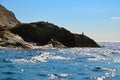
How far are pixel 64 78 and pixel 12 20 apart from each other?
16888 cm

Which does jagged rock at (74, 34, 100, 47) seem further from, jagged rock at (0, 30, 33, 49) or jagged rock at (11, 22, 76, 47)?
jagged rock at (0, 30, 33, 49)

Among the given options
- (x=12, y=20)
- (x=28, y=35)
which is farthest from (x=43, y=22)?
(x=12, y=20)

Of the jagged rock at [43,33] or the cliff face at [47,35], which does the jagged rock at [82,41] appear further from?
the jagged rock at [43,33]

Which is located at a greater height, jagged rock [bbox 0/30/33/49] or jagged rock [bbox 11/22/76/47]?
jagged rock [bbox 11/22/76/47]

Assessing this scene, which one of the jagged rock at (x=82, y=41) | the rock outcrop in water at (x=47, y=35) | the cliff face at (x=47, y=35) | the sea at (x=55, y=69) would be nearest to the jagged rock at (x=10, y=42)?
the rock outcrop in water at (x=47, y=35)

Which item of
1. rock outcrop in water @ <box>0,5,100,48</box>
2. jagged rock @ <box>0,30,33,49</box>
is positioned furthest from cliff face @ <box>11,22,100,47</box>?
jagged rock @ <box>0,30,33,49</box>

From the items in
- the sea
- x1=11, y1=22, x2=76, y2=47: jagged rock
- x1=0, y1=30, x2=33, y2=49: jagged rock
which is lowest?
the sea

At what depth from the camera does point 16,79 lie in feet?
99.2

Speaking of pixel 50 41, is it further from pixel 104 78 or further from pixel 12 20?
pixel 104 78

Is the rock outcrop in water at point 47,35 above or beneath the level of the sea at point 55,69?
above

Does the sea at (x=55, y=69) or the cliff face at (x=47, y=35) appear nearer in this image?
the sea at (x=55, y=69)

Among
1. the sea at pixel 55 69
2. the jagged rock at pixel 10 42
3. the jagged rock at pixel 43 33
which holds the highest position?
the jagged rock at pixel 43 33

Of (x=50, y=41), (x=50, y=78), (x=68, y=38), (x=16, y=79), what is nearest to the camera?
(x=16, y=79)

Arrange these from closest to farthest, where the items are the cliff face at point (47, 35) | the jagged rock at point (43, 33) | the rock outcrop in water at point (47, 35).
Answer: the rock outcrop in water at point (47, 35) → the jagged rock at point (43, 33) → the cliff face at point (47, 35)
